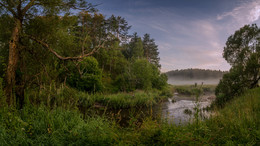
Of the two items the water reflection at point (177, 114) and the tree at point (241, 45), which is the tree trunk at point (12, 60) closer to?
the water reflection at point (177, 114)

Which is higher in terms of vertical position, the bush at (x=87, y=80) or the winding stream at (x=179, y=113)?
the bush at (x=87, y=80)

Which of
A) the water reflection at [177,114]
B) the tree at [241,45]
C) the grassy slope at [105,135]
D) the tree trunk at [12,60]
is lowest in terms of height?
the water reflection at [177,114]

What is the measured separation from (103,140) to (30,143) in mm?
1509

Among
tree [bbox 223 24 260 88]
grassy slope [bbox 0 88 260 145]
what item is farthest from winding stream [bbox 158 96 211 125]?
tree [bbox 223 24 260 88]

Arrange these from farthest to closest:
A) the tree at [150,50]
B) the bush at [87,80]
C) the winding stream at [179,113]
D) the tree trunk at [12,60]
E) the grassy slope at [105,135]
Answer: the tree at [150,50], the bush at [87,80], the winding stream at [179,113], the tree trunk at [12,60], the grassy slope at [105,135]

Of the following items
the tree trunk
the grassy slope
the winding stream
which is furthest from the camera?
the winding stream

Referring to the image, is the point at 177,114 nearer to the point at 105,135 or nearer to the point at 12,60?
the point at 105,135

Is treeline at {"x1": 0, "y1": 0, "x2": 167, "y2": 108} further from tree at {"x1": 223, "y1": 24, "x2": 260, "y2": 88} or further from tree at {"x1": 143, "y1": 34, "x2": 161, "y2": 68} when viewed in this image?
tree at {"x1": 143, "y1": 34, "x2": 161, "y2": 68}

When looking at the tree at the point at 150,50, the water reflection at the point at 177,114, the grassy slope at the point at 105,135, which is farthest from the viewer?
the tree at the point at 150,50

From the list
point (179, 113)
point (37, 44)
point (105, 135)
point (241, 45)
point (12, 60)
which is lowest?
point (179, 113)

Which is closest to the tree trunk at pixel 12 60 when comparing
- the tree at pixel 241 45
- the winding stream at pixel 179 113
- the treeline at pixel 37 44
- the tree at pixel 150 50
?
the treeline at pixel 37 44

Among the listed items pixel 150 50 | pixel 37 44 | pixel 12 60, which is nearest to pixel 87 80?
pixel 37 44

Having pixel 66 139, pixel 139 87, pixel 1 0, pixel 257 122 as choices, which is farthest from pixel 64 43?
pixel 139 87

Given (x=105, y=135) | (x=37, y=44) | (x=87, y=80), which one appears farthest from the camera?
(x=87, y=80)
